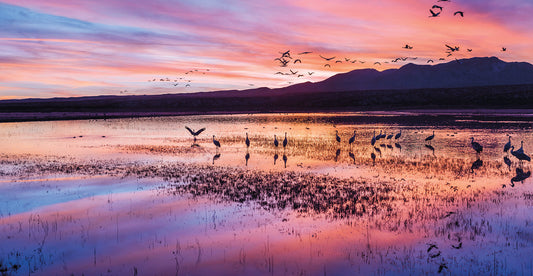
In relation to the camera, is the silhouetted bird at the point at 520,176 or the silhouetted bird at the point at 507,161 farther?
the silhouetted bird at the point at 507,161

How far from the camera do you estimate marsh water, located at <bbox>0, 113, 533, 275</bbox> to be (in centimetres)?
756

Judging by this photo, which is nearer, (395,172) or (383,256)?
(383,256)

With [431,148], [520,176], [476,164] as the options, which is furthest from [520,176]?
[431,148]

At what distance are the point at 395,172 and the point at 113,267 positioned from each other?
12228mm

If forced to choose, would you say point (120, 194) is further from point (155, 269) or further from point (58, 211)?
point (155, 269)

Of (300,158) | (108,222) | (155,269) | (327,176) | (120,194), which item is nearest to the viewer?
(155,269)

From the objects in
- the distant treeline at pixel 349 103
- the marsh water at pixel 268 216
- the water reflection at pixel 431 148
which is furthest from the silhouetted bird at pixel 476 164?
the distant treeline at pixel 349 103

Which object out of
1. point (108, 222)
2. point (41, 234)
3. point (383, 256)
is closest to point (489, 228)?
point (383, 256)

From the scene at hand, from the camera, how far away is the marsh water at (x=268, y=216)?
7559 millimetres

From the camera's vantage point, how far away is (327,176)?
15.5 meters

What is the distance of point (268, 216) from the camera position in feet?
34.1

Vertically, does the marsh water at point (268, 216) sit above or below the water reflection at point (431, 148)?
below

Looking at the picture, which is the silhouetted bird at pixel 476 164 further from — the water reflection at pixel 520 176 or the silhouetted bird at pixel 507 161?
the water reflection at pixel 520 176

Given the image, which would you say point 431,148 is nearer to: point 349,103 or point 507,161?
point 507,161
